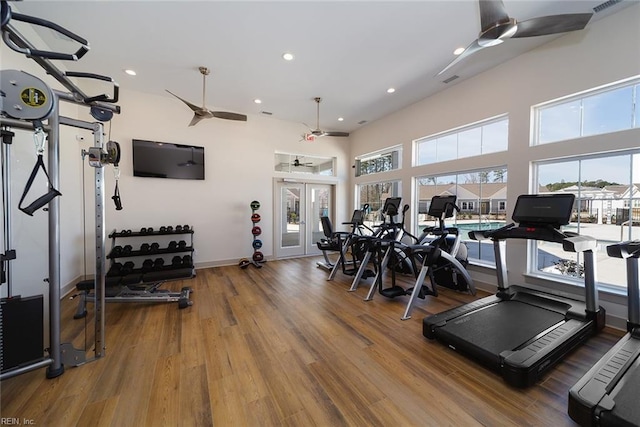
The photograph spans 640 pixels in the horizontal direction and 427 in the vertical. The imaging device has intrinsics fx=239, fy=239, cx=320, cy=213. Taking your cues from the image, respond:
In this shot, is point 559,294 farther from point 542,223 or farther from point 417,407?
point 417,407

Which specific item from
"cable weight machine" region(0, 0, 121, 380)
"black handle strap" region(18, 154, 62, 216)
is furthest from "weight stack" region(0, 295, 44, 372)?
"black handle strap" region(18, 154, 62, 216)

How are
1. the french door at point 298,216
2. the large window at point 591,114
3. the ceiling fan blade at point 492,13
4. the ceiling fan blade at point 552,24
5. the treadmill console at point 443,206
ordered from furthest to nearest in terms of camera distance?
the french door at point 298,216
the treadmill console at point 443,206
the large window at point 591,114
the ceiling fan blade at point 552,24
the ceiling fan blade at point 492,13

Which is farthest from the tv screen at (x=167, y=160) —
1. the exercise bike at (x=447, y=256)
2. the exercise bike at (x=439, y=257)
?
the exercise bike at (x=447, y=256)

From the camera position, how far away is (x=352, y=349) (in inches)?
95.4

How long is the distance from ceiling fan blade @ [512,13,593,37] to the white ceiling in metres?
0.57

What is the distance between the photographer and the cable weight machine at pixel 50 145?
167 cm

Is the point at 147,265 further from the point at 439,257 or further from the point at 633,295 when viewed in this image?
the point at 633,295

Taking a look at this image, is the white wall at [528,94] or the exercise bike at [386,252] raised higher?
the white wall at [528,94]

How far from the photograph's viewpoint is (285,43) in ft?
11.1

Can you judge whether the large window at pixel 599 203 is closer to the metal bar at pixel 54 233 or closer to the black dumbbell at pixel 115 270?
the metal bar at pixel 54 233

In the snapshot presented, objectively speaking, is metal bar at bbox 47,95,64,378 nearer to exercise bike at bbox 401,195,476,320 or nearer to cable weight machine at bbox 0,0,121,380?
cable weight machine at bbox 0,0,121,380

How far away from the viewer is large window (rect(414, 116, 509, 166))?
414 centimetres

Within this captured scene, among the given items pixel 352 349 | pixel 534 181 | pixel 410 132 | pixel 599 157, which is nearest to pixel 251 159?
pixel 410 132

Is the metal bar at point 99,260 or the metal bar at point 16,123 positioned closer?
the metal bar at point 16,123
